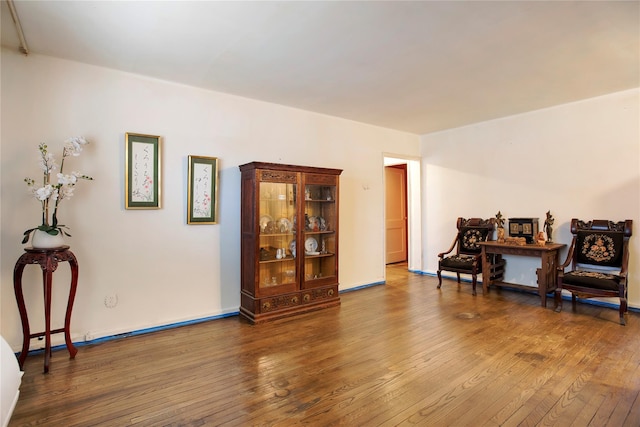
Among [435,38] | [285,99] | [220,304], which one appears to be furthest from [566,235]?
[220,304]

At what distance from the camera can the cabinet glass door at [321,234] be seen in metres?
4.30

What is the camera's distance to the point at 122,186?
11.1ft

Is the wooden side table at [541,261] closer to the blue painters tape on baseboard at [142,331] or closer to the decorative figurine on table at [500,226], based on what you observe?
the decorative figurine on table at [500,226]

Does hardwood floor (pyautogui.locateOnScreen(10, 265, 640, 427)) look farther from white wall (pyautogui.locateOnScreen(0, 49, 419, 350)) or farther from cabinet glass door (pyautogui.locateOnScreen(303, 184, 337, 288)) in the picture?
cabinet glass door (pyautogui.locateOnScreen(303, 184, 337, 288))

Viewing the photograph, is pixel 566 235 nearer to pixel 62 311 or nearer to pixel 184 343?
pixel 184 343

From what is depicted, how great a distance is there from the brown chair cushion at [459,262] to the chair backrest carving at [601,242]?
1251mm

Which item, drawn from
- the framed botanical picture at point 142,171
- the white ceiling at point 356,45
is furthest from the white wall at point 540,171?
the framed botanical picture at point 142,171

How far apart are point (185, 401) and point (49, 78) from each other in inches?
118

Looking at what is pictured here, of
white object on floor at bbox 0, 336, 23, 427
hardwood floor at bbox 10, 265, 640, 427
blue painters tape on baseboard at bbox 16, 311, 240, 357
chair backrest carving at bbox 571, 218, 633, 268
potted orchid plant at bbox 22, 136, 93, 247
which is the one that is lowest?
hardwood floor at bbox 10, 265, 640, 427

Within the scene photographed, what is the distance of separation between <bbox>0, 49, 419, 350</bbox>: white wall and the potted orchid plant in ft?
0.33

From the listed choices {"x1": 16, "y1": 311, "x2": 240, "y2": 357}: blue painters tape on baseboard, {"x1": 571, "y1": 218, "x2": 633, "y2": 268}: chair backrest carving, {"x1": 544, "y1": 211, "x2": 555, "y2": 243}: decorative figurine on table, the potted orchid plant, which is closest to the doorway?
{"x1": 544, "y1": 211, "x2": 555, "y2": 243}: decorative figurine on table

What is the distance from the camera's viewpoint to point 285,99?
4.21 m

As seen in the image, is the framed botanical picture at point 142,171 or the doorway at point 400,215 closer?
the framed botanical picture at point 142,171

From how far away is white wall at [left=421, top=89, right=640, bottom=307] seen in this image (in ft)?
13.6
